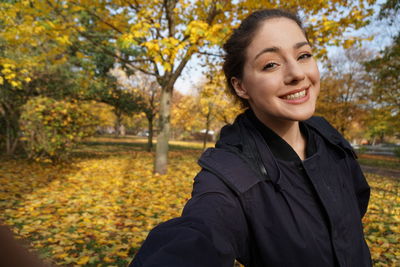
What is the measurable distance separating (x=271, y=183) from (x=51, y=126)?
8.27 metres

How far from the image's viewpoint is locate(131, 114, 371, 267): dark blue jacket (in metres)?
0.85

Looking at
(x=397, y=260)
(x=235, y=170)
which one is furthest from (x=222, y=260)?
(x=397, y=260)

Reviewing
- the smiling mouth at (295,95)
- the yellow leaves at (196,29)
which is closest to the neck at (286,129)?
the smiling mouth at (295,95)

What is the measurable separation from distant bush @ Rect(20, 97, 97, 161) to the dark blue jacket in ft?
25.9

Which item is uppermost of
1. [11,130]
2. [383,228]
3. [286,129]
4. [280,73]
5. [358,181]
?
[280,73]

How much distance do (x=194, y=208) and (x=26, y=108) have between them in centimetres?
857

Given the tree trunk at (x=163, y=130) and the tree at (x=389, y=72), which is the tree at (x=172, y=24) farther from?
the tree at (x=389, y=72)

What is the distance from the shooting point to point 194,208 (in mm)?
974

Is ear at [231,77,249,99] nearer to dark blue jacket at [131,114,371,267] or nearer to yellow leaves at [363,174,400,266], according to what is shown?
dark blue jacket at [131,114,371,267]

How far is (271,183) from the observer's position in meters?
1.09

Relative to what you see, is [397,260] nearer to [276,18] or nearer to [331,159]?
[331,159]

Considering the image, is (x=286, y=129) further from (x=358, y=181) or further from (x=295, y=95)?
(x=358, y=181)

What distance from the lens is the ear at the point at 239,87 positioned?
4.69ft

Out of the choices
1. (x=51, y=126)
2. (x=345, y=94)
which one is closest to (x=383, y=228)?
(x=51, y=126)
